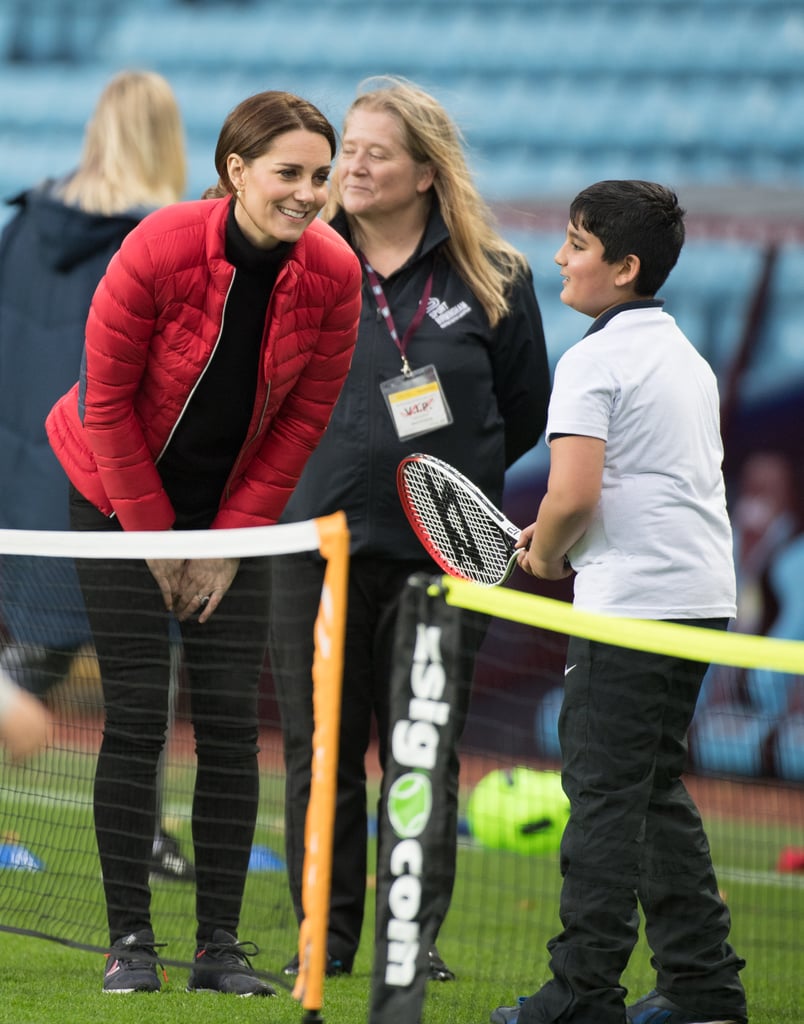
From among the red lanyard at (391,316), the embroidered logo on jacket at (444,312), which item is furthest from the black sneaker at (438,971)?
the embroidered logo on jacket at (444,312)

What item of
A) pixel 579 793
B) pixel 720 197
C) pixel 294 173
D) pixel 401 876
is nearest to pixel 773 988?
pixel 579 793

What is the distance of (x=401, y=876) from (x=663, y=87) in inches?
281

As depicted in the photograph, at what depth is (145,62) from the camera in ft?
33.0

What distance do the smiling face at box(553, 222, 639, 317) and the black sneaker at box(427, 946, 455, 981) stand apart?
5.64ft

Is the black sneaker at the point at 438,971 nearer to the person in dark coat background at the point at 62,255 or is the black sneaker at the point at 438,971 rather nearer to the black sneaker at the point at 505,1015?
the black sneaker at the point at 505,1015

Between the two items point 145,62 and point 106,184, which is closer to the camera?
point 106,184

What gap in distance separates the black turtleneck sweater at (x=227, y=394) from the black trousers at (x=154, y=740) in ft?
1.00

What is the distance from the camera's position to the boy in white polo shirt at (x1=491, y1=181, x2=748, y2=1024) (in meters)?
3.41

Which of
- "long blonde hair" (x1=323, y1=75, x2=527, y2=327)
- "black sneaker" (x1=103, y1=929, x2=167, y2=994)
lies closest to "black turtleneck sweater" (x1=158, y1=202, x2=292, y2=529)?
"long blonde hair" (x1=323, y1=75, x2=527, y2=327)

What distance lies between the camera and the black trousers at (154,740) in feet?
12.3

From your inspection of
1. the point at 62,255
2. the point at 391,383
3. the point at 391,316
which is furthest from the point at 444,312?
the point at 62,255

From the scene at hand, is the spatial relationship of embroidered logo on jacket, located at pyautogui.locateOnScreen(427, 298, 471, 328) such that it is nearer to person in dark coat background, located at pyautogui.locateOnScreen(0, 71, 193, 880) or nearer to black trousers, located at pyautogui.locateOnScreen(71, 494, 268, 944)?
black trousers, located at pyautogui.locateOnScreen(71, 494, 268, 944)

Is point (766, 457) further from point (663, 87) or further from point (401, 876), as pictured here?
point (401, 876)

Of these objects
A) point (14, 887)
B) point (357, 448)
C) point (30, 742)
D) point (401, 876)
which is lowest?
point (14, 887)
